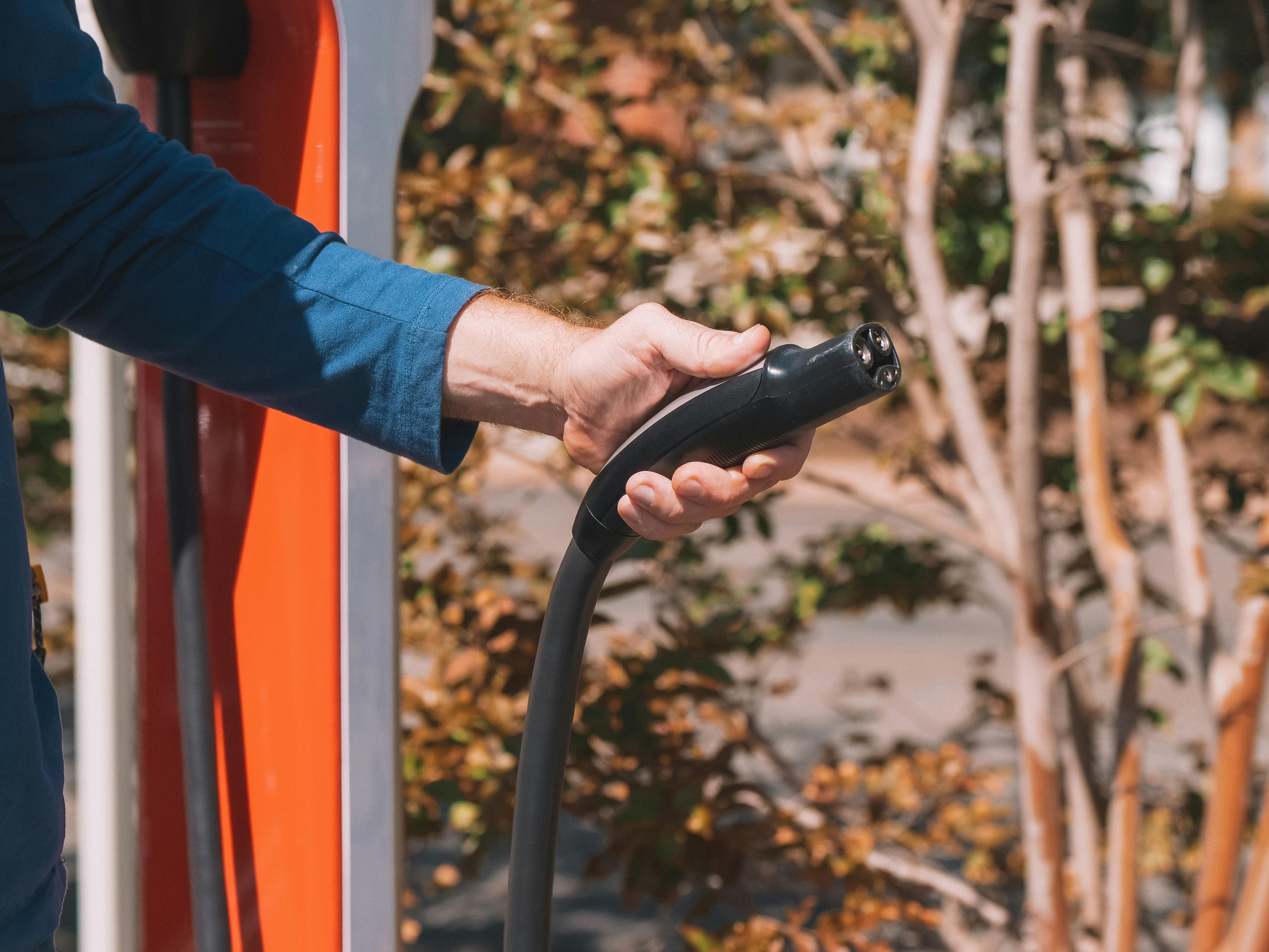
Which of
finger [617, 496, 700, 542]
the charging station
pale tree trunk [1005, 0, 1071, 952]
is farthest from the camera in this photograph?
pale tree trunk [1005, 0, 1071, 952]

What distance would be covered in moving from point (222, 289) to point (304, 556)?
1.04 ft

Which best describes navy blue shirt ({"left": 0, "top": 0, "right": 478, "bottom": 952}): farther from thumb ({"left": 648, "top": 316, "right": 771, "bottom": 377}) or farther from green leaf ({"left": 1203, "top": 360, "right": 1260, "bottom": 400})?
green leaf ({"left": 1203, "top": 360, "right": 1260, "bottom": 400})

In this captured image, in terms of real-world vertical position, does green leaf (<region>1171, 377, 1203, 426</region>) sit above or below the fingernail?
above

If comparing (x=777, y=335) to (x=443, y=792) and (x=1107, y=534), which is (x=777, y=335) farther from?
(x=443, y=792)

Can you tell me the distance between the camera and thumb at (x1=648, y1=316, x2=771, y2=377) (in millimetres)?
879

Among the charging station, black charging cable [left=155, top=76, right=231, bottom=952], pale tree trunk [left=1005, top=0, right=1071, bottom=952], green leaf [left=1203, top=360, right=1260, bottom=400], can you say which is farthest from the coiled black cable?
green leaf [left=1203, top=360, right=1260, bottom=400]

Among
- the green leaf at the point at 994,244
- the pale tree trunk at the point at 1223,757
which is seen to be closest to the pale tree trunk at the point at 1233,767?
the pale tree trunk at the point at 1223,757

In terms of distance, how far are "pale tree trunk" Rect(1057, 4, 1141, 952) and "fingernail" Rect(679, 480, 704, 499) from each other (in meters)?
1.42

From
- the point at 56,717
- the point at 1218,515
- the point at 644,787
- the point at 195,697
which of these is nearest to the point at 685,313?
the point at 644,787

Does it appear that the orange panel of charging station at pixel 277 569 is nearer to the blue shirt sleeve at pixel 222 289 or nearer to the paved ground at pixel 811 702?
the blue shirt sleeve at pixel 222 289

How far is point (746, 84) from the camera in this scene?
2.49 meters

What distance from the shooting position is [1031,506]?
2.03m

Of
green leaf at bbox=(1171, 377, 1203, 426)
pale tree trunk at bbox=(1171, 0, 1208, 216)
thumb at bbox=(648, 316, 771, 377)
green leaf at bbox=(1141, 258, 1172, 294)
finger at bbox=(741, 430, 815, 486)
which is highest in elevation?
pale tree trunk at bbox=(1171, 0, 1208, 216)

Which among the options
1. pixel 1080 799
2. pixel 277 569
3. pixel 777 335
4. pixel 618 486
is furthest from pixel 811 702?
pixel 618 486
